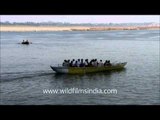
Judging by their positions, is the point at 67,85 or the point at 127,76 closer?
the point at 67,85

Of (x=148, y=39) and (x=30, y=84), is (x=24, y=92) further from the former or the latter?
(x=148, y=39)

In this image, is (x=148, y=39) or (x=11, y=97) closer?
(x=11, y=97)

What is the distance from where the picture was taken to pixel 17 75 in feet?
38.5
